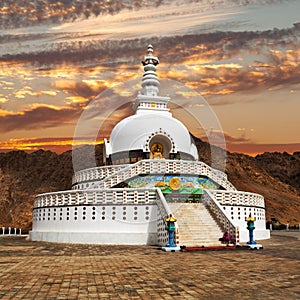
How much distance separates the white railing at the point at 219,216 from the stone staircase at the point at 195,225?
28 centimetres

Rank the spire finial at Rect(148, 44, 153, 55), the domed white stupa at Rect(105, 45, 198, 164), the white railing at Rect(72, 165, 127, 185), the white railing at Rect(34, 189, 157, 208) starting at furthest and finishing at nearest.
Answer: the spire finial at Rect(148, 44, 153, 55)
the domed white stupa at Rect(105, 45, 198, 164)
the white railing at Rect(72, 165, 127, 185)
the white railing at Rect(34, 189, 157, 208)

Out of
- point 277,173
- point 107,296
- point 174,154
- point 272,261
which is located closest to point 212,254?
point 272,261

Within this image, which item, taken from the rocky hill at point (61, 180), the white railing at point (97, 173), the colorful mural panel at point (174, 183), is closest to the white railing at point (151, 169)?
the colorful mural panel at point (174, 183)

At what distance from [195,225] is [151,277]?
11.2m

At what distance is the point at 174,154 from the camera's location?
33.0 m

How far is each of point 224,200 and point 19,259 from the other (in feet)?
44.2

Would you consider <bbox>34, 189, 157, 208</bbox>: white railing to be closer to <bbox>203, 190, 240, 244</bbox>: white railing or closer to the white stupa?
the white stupa

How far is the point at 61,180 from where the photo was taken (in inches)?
4038

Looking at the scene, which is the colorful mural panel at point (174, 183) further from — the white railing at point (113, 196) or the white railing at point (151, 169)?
the white railing at point (113, 196)

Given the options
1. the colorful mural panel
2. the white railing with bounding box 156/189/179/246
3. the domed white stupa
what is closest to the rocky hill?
the domed white stupa

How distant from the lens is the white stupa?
22.0 meters

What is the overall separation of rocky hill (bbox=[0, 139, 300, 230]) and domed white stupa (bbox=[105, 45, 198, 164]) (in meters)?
52.2

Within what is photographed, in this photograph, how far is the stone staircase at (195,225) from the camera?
790 inches

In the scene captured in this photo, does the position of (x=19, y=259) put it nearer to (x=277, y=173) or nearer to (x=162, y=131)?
(x=162, y=131)
